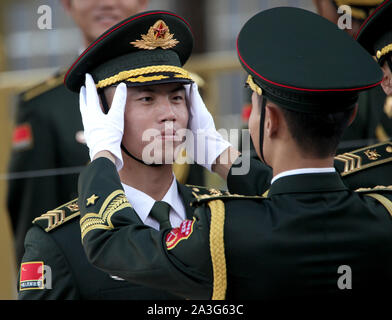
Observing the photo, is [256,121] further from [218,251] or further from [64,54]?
[64,54]

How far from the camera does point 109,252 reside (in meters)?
2.47

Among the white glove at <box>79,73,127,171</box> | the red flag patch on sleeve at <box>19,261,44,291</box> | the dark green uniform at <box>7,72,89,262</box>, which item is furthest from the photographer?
the dark green uniform at <box>7,72,89,262</box>

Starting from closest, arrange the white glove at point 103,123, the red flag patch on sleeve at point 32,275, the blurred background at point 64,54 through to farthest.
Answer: the white glove at point 103,123, the red flag patch on sleeve at point 32,275, the blurred background at point 64,54

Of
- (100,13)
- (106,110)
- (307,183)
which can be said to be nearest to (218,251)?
(307,183)

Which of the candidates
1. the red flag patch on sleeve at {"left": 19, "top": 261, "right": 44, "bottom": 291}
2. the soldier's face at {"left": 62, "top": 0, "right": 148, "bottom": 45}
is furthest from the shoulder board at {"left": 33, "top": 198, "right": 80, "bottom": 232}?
the soldier's face at {"left": 62, "top": 0, "right": 148, "bottom": 45}

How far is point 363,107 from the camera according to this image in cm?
437

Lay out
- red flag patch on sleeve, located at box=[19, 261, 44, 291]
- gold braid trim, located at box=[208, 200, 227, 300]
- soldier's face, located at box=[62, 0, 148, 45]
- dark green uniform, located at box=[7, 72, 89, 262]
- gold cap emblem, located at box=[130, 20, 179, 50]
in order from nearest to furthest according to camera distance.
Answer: gold braid trim, located at box=[208, 200, 227, 300] < red flag patch on sleeve, located at box=[19, 261, 44, 291] < gold cap emblem, located at box=[130, 20, 179, 50] < soldier's face, located at box=[62, 0, 148, 45] < dark green uniform, located at box=[7, 72, 89, 262]

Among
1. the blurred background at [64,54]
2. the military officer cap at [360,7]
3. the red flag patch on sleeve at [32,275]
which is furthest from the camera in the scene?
the blurred background at [64,54]

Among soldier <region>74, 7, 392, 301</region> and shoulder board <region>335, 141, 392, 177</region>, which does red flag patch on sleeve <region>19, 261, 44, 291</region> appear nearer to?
soldier <region>74, 7, 392, 301</region>

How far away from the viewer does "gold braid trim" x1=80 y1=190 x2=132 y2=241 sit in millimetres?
2541

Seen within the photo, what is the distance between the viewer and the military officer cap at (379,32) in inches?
120

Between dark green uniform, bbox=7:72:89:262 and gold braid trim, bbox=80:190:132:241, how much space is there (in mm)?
2023

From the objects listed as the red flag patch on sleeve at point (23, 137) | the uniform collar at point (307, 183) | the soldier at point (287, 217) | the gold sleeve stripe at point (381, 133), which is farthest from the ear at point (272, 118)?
the red flag patch on sleeve at point (23, 137)

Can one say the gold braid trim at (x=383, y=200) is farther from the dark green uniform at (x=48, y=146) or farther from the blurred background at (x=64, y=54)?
the blurred background at (x=64, y=54)
